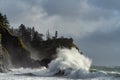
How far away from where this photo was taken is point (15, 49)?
76.1 m

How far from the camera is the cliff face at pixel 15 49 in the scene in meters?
74.8

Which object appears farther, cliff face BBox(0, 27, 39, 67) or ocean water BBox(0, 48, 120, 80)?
cliff face BBox(0, 27, 39, 67)

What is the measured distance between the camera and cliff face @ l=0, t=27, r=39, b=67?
74750mm

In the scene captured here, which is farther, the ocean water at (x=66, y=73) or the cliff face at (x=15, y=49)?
the cliff face at (x=15, y=49)

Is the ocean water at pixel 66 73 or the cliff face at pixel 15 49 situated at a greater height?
the cliff face at pixel 15 49

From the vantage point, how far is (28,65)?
75500mm

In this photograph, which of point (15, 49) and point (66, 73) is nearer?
point (66, 73)

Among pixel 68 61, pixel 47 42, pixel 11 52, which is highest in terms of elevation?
pixel 47 42

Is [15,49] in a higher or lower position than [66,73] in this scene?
higher

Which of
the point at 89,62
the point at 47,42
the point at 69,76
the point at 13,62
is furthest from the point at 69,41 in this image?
the point at 69,76

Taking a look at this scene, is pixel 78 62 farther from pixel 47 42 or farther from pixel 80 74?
pixel 47 42

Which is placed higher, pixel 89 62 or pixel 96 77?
pixel 89 62

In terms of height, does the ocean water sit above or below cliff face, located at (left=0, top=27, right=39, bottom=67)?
below

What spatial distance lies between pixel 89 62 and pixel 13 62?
56.6 ft
